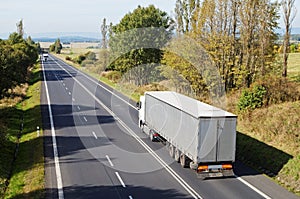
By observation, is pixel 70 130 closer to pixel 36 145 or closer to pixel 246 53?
pixel 36 145

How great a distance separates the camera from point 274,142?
876 inches

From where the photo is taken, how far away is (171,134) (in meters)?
21.7

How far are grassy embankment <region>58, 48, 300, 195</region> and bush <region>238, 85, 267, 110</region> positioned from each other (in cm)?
74

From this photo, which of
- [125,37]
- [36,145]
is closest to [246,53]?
[36,145]

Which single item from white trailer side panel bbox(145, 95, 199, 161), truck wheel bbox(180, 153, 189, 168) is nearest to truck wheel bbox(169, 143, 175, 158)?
white trailer side panel bbox(145, 95, 199, 161)

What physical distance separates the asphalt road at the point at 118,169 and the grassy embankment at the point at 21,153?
0.63 meters

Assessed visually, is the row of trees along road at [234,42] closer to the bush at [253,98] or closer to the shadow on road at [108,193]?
the bush at [253,98]

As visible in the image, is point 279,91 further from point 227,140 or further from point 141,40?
point 141,40

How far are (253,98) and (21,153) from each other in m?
16.7

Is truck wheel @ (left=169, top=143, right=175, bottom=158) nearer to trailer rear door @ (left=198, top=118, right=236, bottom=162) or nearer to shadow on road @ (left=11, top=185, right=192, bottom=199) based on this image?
trailer rear door @ (left=198, top=118, right=236, bottom=162)

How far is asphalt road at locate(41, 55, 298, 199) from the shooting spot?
17.0 metres

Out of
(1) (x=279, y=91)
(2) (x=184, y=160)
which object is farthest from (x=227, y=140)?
(1) (x=279, y=91)

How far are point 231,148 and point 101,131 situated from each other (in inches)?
545

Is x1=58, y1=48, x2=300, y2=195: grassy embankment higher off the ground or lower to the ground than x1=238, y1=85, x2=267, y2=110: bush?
lower
